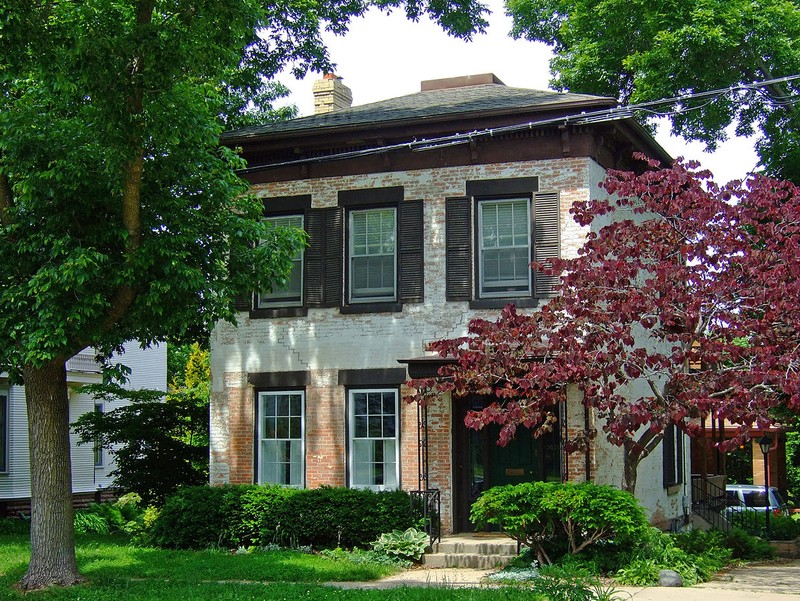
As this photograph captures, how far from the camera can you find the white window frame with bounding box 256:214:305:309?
60.2 ft

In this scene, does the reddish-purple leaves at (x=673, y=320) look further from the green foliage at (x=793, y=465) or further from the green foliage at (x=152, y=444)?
the green foliage at (x=793, y=465)

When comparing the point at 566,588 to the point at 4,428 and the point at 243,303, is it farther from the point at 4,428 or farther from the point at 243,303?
the point at 4,428

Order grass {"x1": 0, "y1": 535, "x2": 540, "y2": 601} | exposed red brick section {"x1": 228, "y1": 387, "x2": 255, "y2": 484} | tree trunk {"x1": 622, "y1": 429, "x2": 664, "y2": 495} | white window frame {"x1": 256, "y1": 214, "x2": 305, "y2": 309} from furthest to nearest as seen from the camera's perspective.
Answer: white window frame {"x1": 256, "y1": 214, "x2": 305, "y2": 309}, exposed red brick section {"x1": 228, "y1": 387, "x2": 255, "y2": 484}, tree trunk {"x1": 622, "y1": 429, "x2": 664, "y2": 495}, grass {"x1": 0, "y1": 535, "x2": 540, "y2": 601}

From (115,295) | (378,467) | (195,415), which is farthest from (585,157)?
(195,415)

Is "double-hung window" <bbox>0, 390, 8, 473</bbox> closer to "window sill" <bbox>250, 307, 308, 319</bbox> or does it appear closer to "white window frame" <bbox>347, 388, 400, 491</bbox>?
"window sill" <bbox>250, 307, 308, 319</bbox>

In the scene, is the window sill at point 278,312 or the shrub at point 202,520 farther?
the window sill at point 278,312

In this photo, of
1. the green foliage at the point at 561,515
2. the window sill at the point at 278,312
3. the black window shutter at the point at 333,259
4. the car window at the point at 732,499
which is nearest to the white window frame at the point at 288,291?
the window sill at the point at 278,312

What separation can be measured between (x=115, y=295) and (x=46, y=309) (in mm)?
1064

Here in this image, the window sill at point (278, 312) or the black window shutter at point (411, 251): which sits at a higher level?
the black window shutter at point (411, 251)

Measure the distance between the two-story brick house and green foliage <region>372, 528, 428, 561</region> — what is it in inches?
45.2

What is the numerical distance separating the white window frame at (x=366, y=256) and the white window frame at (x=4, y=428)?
1394cm

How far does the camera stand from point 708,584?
529 inches

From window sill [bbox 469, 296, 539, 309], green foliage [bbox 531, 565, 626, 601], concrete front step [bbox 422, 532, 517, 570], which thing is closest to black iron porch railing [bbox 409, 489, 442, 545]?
concrete front step [bbox 422, 532, 517, 570]

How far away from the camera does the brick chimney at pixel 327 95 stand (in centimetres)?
2161
